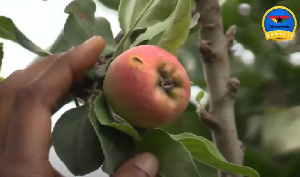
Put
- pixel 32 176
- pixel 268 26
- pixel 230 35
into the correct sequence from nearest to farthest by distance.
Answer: pixel 32 176 < pixel 230 35 < pixel 268 26

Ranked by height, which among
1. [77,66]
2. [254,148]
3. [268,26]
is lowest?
[254,148]

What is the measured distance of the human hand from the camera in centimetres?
49

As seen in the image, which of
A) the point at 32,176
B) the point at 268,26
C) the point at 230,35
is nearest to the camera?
the point at 32,176

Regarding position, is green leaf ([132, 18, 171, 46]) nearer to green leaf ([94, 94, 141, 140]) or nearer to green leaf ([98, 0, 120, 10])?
green leaf ([94, 94, 141, 140])

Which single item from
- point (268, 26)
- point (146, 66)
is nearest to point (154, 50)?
point (146, 66)

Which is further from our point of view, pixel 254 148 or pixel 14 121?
pixel 254 148

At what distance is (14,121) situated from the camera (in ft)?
1.67

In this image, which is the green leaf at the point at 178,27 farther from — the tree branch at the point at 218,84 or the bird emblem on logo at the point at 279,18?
the bird emblem on logo at the point at 279,18

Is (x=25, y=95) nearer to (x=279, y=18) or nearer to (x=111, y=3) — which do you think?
(x=111, y=3)

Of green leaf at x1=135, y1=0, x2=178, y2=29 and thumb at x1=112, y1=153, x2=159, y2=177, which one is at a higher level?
green leaf at x1=135, y1=0, x2=178, y2=29

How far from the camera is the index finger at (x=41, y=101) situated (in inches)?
19.6

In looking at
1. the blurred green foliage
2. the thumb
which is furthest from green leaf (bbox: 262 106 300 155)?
the thumb

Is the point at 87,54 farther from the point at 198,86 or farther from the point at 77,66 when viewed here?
the point at 198,86

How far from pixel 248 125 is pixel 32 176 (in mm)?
535
